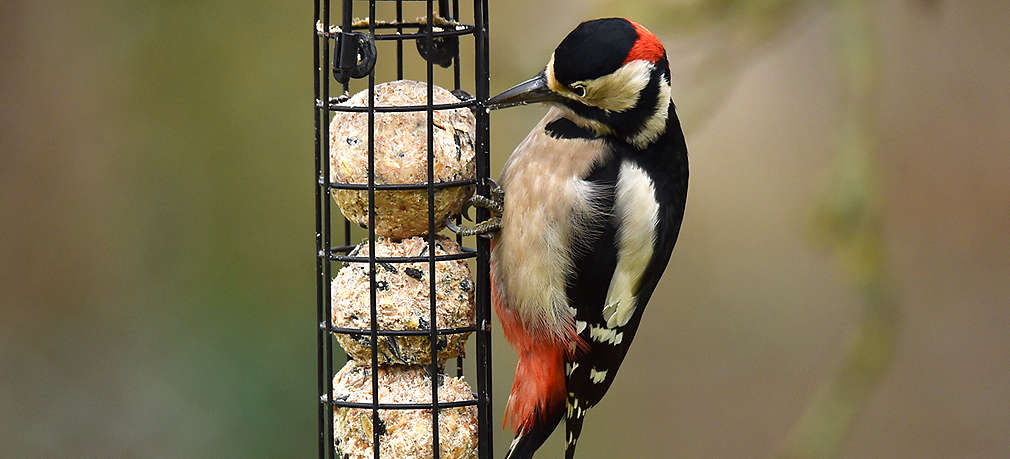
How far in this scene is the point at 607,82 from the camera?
296 cm

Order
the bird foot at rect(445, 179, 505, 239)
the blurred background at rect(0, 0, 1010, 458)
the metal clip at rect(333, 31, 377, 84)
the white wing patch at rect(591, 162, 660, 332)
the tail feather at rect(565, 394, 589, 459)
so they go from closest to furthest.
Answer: the metal clip at rect(333, 31, 377, 84)
the bird foot at rect(445, 179, 505, 239)
the white wing patch at rect(591, 162, 660, 332)
the tail feather at rect(565, 394, 589, 459)
the blurred background at rect(0, 0, 1010, 458)

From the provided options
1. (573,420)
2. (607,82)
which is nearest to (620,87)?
(607,82)

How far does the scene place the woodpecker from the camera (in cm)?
303

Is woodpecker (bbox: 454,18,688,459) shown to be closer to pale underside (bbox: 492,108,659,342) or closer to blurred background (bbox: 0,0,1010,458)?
pale underside (bbox: 492,108,659,342)

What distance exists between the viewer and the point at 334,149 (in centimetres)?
296

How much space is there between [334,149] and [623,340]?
888mm

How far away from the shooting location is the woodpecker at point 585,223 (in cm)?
303

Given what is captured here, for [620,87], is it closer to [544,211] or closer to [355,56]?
[544,211]
